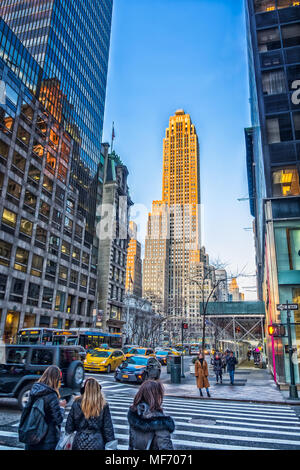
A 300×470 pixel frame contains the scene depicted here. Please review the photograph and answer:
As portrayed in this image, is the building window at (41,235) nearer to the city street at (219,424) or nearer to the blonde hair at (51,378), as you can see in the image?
the city street at (219,424)

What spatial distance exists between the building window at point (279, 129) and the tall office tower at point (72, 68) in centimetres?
3852

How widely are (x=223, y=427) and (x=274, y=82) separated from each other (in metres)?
23.5

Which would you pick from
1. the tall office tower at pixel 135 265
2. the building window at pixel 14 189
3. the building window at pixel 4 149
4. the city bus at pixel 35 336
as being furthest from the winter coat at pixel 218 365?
the tall office tower at pixel 135 265

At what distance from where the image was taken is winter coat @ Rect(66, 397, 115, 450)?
12.7 ft

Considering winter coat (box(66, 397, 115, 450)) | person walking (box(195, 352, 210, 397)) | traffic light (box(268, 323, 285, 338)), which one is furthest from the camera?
traffic light (box(268, 323, 285, 338))

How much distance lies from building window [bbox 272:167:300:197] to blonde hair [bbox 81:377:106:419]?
20699 millimetres

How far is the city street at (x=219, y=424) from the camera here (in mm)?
6891

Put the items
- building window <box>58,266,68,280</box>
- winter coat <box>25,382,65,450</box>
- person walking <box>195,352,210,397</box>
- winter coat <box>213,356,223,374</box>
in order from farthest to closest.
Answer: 1. building window <box>58,266,68,280</box>
2. winter coat <box>213,356,223,374</box>
3. person walking <box>195,352,210,397</box>
4. winter coat <box>25,382,65,450</box>

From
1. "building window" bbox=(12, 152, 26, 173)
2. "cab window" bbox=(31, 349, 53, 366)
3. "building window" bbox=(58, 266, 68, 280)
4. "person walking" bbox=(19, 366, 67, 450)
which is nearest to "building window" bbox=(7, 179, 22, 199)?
"building window" bbox=(12, 152, 26, 173)

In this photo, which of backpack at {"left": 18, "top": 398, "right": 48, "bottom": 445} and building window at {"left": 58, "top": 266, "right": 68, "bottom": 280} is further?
building window at {"left": 58, "top": 266, "right": 68, "bottom": 280}

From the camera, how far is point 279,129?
2292 centimetres

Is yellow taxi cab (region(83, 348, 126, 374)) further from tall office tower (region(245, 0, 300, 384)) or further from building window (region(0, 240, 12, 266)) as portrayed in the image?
building window (region(0, 240, 12, 266))

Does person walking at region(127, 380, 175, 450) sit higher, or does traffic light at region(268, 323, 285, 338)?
traffic light at region(268, 323, 285, 338)
